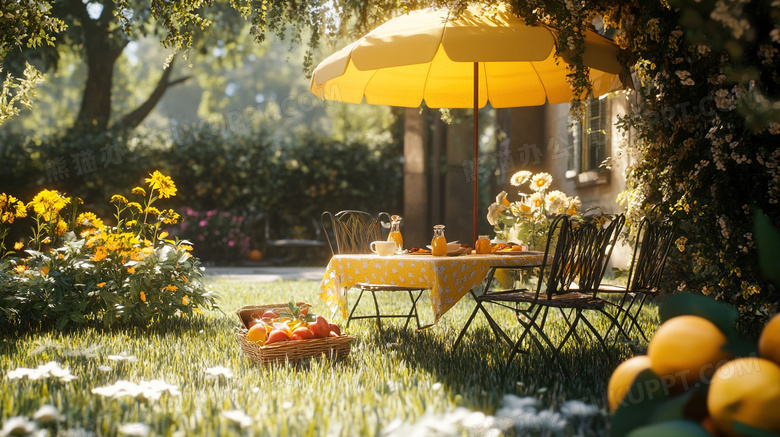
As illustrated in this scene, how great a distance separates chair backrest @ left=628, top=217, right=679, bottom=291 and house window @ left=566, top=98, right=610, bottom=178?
163 inches

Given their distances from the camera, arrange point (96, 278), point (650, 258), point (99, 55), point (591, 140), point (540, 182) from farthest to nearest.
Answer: point (99, 55)
point (591, 140)
point (540, 182)
point (96, 278)
point (650, 258)

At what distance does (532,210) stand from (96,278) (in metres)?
4.20

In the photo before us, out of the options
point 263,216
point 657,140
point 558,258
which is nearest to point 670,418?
point 558,258

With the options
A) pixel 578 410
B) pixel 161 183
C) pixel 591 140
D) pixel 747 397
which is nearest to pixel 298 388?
pixel 578 410

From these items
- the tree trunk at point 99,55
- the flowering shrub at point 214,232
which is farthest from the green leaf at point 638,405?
the tree trunk at point 99,55

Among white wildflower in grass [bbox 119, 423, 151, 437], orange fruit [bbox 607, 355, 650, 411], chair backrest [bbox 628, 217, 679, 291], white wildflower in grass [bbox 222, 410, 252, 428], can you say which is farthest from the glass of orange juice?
white wildflower in grass [bbox 119, 423, 151, 437]

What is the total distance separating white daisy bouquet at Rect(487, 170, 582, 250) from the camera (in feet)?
20.5

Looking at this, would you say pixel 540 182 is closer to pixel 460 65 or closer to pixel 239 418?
pixel 460 65

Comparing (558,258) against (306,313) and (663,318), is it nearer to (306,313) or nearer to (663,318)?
(663,318)

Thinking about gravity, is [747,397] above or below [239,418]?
above

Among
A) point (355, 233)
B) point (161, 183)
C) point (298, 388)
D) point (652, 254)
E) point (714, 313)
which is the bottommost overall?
point (298, 388)

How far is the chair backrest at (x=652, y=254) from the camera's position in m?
3.82

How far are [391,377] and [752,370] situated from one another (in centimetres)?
172

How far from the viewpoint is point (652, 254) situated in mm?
4016
